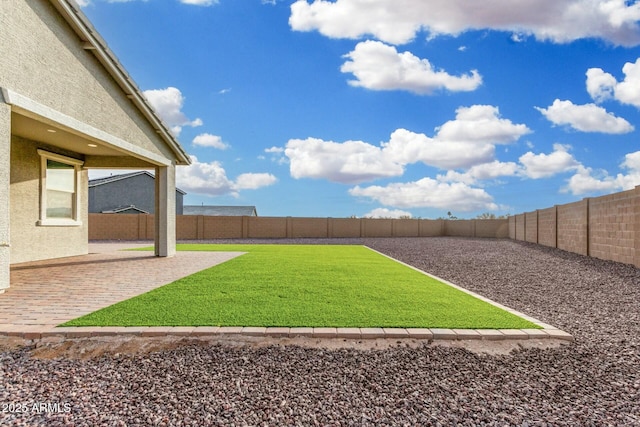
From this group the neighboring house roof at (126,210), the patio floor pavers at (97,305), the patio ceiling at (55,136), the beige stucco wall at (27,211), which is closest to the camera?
the patio floor pavers at (97,305)

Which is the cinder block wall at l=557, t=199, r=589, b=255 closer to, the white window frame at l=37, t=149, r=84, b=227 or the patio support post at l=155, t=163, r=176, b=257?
the patio support post at l=155, t=163, r=176, b=257

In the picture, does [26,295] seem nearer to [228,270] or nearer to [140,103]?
[228,270]

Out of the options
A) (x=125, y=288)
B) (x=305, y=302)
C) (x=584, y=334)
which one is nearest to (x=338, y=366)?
(x=305, y=302)

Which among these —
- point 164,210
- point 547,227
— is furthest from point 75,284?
point 547,227

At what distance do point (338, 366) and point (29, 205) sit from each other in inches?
416

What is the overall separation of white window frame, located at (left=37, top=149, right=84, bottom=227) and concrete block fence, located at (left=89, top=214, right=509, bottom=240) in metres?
15.4

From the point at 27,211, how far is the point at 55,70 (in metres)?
4.79

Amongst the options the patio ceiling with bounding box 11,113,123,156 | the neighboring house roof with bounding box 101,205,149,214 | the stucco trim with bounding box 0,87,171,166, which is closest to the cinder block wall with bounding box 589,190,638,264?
the stucco trim with bounding box 0,87,171,166

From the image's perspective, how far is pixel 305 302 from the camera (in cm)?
542

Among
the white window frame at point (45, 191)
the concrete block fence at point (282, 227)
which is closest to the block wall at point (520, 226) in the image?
the concrete block fence at point (282, 227)

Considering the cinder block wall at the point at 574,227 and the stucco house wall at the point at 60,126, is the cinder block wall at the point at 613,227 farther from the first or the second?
the stucco house wall at the point at 60,126

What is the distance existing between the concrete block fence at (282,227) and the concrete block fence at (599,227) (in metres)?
15.0

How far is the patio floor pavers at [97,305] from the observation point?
4.10 meters

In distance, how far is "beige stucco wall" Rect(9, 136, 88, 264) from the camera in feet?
31.4
